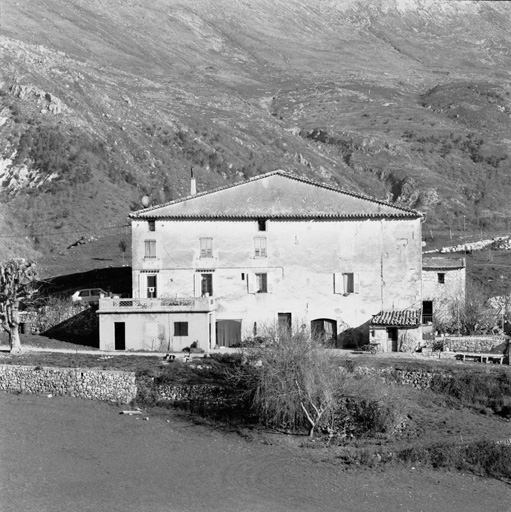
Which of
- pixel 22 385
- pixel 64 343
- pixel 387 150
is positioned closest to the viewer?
pixel 22 385

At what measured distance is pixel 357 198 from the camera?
61.9m

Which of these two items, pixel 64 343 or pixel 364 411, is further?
pixel 64 343

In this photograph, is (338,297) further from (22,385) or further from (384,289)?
(22,385)

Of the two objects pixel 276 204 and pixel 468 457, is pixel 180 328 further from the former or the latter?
pixel 468 457

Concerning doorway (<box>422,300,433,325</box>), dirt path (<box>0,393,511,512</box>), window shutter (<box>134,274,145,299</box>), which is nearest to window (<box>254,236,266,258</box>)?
window shutter (<box>134,274,145,299</box>)

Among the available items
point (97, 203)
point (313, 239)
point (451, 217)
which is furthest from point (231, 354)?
point (451, 217)

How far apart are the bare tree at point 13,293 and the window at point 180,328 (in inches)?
332

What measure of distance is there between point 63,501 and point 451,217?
120861mm

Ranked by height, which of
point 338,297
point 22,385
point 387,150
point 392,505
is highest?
point 387,150

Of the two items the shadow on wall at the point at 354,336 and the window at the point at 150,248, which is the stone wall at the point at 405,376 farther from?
the window at the point at 150,248

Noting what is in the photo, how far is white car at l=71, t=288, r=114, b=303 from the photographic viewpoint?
220 feet

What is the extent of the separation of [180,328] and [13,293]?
9469mm

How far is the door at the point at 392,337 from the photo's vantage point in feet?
191

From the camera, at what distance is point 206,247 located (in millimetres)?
61906
